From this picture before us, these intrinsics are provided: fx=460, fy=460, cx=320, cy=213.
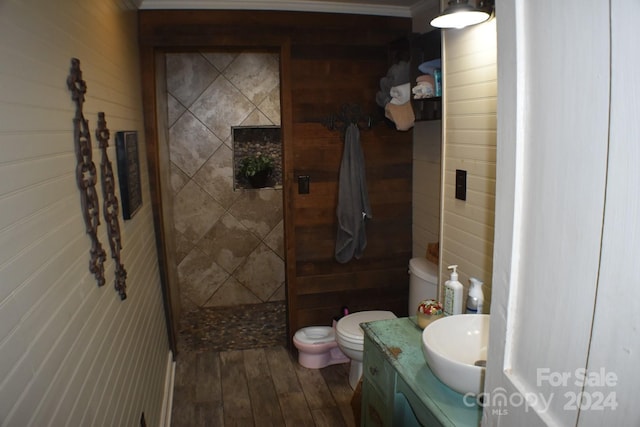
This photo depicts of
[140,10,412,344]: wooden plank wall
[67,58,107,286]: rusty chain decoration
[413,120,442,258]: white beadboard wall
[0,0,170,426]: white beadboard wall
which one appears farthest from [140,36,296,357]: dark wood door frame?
[67,58,107,286]: rusty chain decoration

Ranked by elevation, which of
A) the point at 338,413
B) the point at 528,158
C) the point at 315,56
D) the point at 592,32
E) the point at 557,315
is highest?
the point at 315,56

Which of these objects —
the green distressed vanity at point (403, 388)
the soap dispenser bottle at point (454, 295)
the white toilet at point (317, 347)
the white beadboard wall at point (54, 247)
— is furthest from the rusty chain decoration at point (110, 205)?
the white toilet at point (317, 347)

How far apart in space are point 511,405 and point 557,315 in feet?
0.74

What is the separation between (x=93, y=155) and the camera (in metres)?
1.65

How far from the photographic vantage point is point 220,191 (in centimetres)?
411

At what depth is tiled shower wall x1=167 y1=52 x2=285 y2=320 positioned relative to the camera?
3910mm

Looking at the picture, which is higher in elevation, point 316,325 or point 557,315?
point 557,315

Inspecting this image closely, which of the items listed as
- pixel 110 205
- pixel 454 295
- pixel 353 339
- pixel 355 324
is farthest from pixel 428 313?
pixel 110 205

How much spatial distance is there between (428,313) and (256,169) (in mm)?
2566

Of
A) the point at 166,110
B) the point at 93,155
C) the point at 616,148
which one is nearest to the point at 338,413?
the point at 93,155

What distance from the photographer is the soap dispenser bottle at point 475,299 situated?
172cm

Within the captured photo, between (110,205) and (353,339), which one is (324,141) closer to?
(353,339)

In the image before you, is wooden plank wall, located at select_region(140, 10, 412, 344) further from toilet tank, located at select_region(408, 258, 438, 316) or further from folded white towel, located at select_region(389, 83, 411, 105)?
toilet tank, located at select_region(408, 258, 438, 316)

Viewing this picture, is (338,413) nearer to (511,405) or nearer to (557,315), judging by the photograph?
(511,405)
